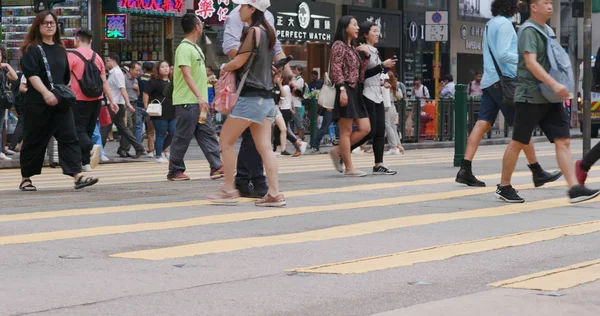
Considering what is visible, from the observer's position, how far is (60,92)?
1159 cm

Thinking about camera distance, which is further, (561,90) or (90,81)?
(90,81)

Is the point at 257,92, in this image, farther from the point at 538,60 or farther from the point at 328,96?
the point at 328,96

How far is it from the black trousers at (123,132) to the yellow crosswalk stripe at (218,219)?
9034 millimetres

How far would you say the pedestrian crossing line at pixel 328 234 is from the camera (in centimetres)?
743

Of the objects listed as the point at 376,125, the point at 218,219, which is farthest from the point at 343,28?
Result: the point at 218,219

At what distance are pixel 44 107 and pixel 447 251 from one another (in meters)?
5.25

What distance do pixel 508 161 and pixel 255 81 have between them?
2.28 metres

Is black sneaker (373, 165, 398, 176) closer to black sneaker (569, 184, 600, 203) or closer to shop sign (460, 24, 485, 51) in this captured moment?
black sneaker (569, 184, 600, 203)

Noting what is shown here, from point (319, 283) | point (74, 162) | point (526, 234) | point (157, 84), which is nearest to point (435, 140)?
point (157, 84)

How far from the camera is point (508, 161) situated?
10.7 meters

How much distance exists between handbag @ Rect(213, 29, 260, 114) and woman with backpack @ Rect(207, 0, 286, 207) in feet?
0.03

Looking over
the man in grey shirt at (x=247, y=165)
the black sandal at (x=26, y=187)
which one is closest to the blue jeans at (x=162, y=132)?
the black sandal at (x=26, y=187)

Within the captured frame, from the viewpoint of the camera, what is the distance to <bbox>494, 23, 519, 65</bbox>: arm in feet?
39.4

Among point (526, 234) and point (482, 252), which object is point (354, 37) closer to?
point (526, 234)
